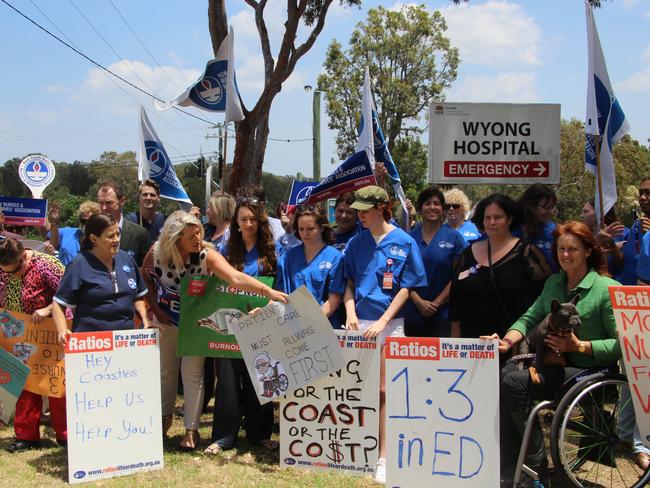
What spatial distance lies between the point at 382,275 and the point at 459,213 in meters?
2.35

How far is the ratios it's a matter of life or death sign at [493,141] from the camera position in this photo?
22.6 ft

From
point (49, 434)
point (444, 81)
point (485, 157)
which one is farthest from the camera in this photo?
point (444, 81)

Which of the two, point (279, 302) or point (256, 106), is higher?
point (256, 106)

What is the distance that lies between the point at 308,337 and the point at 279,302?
0.33 meters

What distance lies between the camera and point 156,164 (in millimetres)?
8453

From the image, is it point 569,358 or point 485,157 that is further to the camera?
point 485,157

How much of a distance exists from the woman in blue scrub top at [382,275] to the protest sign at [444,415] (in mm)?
663

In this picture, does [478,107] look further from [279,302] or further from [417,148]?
[417,148]

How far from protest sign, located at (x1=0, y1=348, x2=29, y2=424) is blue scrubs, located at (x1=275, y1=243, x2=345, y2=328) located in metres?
2.16

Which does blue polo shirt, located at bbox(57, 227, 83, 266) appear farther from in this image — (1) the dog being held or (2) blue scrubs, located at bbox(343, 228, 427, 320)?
(1) the dog being held

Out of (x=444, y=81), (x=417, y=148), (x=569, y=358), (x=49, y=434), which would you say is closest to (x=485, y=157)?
(x=569, y=358)

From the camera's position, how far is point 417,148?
3381 centimetres

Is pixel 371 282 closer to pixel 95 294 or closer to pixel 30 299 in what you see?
pixel 95 294

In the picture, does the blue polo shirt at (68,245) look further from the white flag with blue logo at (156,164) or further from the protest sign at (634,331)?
the protest sign at (634,331)
